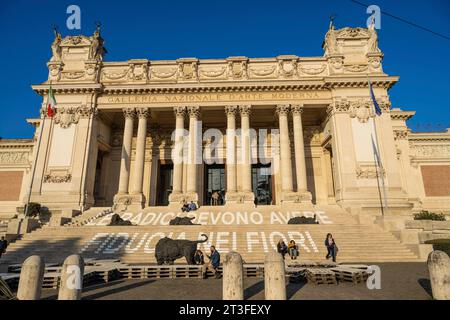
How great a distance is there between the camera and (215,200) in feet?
95.5

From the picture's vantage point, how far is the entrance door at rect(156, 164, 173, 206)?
34.1 m

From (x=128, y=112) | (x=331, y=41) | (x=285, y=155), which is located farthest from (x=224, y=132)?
(x=331, y=41)

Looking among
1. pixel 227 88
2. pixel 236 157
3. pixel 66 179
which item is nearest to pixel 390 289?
pixel 236 157

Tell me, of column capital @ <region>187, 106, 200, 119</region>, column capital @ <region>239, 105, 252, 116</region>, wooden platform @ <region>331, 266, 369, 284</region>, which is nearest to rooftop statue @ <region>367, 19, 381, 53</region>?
column capital @ <region>239, 105, 252, 116</region>

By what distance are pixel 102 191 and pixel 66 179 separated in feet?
17.0

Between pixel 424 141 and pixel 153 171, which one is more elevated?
pixel 424 141

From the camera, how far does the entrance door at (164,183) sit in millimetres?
34094

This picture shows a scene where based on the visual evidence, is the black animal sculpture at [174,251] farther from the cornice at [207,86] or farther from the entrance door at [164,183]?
the entrance door at [164,183]

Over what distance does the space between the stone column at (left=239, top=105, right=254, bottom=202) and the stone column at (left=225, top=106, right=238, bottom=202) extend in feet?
2.96

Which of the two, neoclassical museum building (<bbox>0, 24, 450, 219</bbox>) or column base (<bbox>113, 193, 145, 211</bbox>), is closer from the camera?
column base (<bbox>113, 193, 145, 211</bbox>)

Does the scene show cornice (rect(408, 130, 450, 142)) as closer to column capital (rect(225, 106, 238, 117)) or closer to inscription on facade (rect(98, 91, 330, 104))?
inscription on facade (rect(98, 91, 330, 104))
